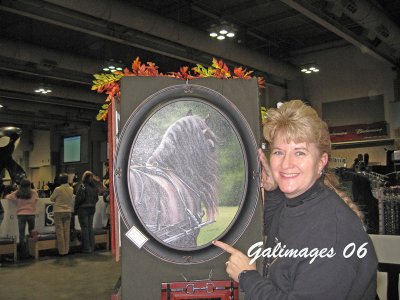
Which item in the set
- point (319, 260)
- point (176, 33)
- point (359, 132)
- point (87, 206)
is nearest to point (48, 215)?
point (87, 206)

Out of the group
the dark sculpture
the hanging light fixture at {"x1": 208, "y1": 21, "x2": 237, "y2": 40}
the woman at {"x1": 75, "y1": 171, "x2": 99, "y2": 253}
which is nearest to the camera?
the dark sculpture

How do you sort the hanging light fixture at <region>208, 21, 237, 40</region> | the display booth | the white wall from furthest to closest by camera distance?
the white wall → the hanging light fixture at <region>208, 21, 237, 40</region> → the display booth

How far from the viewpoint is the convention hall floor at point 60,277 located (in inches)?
174

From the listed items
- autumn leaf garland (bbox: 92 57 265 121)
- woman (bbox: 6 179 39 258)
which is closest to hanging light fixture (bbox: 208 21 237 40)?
woman (bbox: 6 179 39 258)

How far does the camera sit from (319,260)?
0.92 meters

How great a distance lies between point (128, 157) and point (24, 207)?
18.7 ft

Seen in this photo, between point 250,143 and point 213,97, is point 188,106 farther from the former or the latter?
point 250,143

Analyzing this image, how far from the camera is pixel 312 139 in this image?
110 centimetres

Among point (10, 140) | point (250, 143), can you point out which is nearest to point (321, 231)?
point (250, 143)

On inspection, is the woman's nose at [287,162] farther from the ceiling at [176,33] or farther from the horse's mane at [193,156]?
the ceiling at [176,33]

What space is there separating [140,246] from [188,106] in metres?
0.44

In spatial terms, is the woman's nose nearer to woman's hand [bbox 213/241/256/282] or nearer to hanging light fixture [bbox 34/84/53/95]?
woman's hand [bbox 213/241/256/282]

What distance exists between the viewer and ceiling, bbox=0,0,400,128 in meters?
6.29

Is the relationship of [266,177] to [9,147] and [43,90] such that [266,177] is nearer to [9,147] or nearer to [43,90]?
[9,147]
